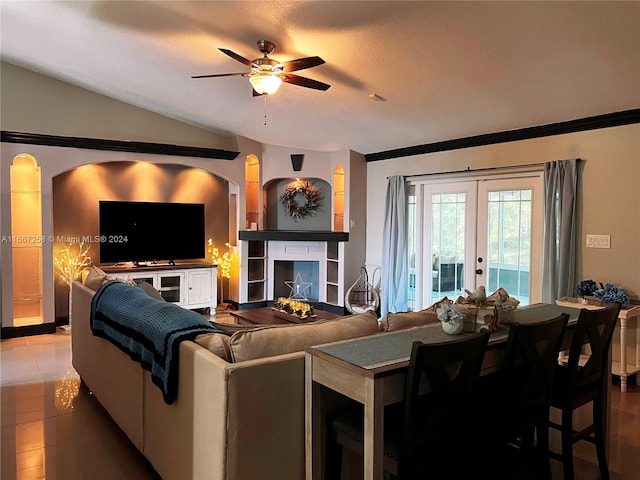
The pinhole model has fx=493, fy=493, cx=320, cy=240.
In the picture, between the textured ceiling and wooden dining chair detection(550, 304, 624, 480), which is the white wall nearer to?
the textured ceiling

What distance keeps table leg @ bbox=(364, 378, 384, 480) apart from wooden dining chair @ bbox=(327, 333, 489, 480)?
0.10m

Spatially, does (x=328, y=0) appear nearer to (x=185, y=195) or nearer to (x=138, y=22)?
(x=138, y=22)

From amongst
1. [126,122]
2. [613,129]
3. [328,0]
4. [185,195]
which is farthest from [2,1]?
[613,129]

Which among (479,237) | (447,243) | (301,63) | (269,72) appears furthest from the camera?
(447,243)

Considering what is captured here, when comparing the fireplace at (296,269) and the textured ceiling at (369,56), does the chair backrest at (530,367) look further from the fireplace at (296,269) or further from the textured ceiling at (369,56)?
the fireplace at (296,269)

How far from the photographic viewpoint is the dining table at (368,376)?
1884mm

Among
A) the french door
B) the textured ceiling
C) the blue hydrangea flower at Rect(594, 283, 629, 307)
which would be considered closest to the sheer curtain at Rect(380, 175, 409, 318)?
the french door

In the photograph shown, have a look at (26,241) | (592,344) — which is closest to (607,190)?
(592,344)

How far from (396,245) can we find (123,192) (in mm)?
3973

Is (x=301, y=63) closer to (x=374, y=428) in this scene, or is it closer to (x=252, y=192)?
(x=374, y=428)

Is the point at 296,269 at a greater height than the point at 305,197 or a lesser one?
lesser

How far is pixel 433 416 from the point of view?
6.67 ft

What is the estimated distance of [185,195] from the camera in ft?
25.1

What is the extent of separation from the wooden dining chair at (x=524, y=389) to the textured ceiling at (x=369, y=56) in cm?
203
